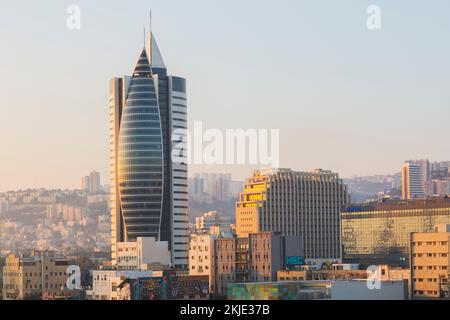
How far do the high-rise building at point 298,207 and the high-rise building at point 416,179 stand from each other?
95.3 ft

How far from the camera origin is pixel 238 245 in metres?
78.1

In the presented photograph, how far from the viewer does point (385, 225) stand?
109 meters

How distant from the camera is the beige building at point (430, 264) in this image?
64.0m

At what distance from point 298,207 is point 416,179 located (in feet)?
118

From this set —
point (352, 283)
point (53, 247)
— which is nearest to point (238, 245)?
point (352, 283)

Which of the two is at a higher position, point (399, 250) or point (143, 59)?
point (143, 59)

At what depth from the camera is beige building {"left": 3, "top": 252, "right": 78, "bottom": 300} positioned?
3029 inches

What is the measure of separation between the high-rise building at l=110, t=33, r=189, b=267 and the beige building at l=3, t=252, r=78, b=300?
94.5 ft

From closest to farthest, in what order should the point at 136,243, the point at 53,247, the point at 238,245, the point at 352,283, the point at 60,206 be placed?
the point at 352,283 → the point at 238,245 → the point at 136,243 → the point at 53,247 → the point at 60,206

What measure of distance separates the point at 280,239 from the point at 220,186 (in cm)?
3466

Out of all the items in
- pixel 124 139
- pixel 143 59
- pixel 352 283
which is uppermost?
pixel 143 59

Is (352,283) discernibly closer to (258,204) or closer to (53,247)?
(258,204)

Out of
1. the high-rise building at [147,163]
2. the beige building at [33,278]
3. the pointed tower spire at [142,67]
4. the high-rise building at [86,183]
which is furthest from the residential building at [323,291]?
the high-rise building at [86,183]

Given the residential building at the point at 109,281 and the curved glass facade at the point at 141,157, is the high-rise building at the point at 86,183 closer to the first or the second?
the curved glass facade at the point at 141,157
